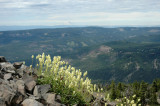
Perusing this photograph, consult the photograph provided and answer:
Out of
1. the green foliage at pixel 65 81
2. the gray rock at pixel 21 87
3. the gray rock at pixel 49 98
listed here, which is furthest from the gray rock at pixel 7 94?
the green foliage at pixel 65 81

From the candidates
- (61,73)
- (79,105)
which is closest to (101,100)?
(79,105)

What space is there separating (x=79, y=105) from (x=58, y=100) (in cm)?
190

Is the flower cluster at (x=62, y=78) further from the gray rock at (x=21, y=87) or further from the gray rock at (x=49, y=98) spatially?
the gray rock at (x=21, y=87)

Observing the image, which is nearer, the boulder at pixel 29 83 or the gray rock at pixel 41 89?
the gray rock at pixel 41 89

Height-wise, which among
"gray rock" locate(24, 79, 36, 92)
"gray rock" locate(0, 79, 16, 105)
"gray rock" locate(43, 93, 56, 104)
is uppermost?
"gray rock" locate(0, 79, 16, 105)

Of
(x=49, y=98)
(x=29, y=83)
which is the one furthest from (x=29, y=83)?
(x=49, y=98)

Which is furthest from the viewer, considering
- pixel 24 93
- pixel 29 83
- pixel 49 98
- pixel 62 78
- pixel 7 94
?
pixel 62 78

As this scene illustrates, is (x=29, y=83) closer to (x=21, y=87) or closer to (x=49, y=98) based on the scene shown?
(x=21, y=87)

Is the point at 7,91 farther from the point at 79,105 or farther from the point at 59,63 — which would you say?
the point at 79,105

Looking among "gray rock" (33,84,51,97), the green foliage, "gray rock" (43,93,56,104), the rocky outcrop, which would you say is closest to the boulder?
the rocky outcrop

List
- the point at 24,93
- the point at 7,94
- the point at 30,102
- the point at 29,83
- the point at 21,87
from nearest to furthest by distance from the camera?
the point at 7,94 < the point at 30,102 < the point at 24,93 < the point at 21,87 < the point at 29,83

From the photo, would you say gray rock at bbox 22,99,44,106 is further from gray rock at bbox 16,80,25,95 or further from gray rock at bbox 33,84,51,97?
gray rock at bbox 33,84,51,97

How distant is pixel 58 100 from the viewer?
41.1 ft

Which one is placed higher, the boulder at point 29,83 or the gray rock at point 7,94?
the gray rock at point 7,94
